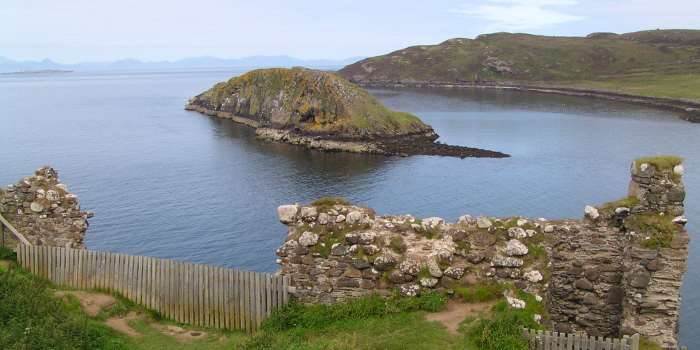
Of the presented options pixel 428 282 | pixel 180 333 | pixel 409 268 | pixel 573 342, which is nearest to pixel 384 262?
pixel 409 268

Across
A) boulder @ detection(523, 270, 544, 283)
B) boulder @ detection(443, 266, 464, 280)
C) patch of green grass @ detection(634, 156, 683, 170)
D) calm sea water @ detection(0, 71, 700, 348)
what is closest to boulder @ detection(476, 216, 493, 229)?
boulder @ detection(443, 266, 464, 280)

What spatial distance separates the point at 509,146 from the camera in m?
90.9

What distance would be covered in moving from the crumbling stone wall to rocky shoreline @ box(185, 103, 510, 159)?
68.3m

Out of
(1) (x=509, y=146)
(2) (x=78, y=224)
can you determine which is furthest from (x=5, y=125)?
(2) (x=78, y=224)

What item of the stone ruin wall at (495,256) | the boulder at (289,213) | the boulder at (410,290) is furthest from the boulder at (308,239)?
the boulder at (410,290)

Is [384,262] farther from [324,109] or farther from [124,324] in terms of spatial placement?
[324,109]

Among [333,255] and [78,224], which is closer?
[333,255]

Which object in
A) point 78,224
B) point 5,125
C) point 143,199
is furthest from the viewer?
point 5,125

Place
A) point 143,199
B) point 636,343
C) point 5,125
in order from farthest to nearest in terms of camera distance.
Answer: point 5,125 < point 143,199 < point 636,343

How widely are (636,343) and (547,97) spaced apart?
172 meters

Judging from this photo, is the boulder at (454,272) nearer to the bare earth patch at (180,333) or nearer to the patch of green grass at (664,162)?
the patch of green grass at (664,162)

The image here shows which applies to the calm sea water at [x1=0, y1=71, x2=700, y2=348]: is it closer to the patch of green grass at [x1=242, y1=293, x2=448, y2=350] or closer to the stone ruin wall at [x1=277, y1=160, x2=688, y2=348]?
the stone ruin wall at [x1=277, y1=160, x2=688, y2=348]

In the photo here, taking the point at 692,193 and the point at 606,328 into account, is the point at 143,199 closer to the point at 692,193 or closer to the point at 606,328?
the point at 606,328

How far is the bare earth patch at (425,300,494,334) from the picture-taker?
12.4 meters
